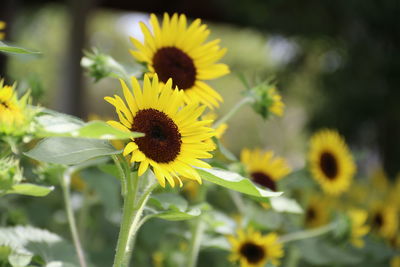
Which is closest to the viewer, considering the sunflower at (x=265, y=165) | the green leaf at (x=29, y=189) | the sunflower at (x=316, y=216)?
the green leaf at (x=29, y=189)

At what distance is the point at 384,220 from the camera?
1.35 metres

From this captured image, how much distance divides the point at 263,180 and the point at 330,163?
0.21m

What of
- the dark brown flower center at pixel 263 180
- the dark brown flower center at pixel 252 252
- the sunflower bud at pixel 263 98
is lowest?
the dark brown flower center at pixel 252 252

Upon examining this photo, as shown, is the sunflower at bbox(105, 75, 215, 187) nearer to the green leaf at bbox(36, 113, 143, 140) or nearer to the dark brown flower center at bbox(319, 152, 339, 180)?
the green leaf at bbox(36, 113, 143, 140)

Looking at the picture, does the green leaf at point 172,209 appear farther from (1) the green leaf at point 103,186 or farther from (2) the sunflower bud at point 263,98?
(1) the green leaf at point 103,186

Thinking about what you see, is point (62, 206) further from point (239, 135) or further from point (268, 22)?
point (239, 135)

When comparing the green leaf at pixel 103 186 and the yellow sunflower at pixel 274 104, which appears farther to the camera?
the green leaf at pixel 103 186

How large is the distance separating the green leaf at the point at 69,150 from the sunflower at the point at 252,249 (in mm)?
405

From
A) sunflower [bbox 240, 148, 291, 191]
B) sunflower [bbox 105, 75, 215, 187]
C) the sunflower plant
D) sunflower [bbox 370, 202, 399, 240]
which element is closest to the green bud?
the sunflower plant

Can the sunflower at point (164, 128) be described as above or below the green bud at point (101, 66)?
below

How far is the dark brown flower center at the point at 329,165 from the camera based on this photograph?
3.67ft

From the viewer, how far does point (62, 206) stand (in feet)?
4.66

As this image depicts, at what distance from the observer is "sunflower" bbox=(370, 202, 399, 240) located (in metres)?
1.32

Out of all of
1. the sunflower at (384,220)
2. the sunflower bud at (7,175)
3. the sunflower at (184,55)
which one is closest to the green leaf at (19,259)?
the sunflower bud at (7,175)
